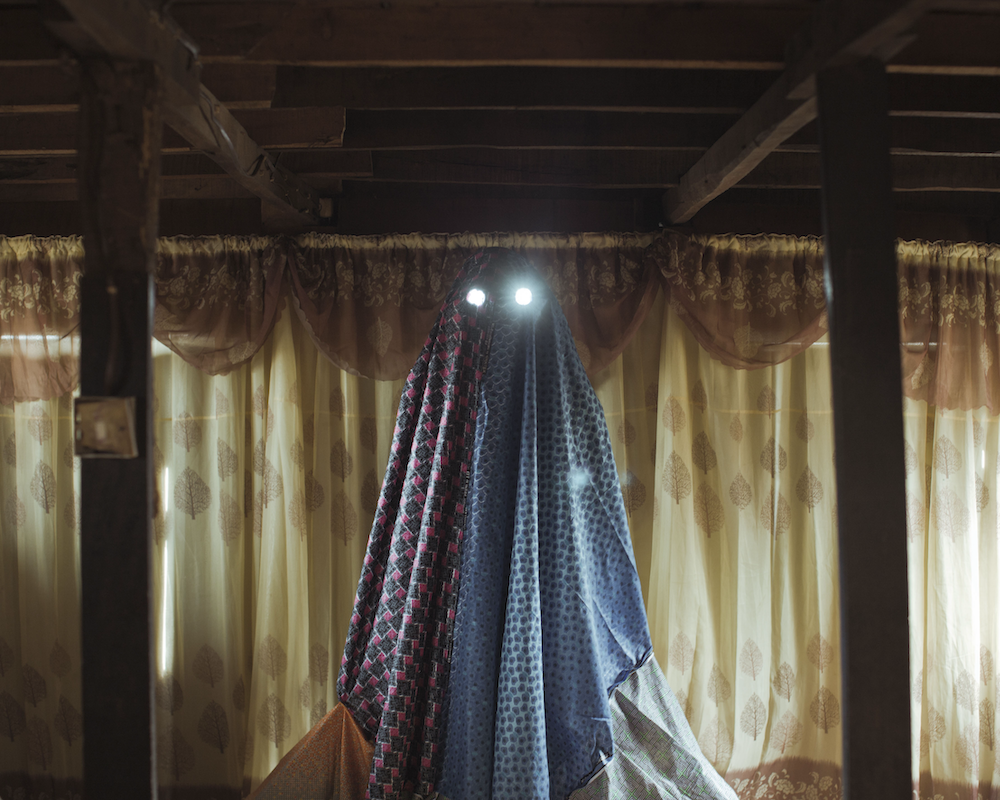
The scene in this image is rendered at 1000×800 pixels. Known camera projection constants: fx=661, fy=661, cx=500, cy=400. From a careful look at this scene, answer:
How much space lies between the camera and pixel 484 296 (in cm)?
215

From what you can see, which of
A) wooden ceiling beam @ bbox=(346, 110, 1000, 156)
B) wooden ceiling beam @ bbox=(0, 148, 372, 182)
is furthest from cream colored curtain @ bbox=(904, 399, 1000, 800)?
wooden ceiling beam @ bbox=(0, 148, 372, 182)

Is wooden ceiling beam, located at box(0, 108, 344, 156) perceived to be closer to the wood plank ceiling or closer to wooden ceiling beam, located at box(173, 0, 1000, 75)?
the wood plank ceiling

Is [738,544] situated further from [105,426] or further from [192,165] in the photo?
[192,165]

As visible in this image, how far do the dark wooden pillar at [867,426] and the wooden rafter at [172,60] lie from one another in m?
1.33

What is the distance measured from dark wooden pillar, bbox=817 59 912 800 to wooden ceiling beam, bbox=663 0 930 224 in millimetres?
44

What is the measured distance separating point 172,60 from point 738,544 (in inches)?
93.0

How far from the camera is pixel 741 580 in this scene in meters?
2.55

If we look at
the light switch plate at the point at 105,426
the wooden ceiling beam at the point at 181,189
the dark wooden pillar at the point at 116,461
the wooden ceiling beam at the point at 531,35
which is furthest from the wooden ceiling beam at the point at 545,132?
the light switch plate at the point at 105,426

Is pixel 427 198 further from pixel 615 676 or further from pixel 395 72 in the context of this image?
pixel 615 676

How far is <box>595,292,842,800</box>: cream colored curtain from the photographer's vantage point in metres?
2.52

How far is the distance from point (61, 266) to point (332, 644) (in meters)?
1.76

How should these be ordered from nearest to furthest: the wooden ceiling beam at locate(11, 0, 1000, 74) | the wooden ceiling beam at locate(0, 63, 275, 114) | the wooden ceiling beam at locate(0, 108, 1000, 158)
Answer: the wooden ceiling beam at locate(11, 0, 1000, 74), the wooden ceiling beam at locate(0, 63, 275, 114), the wooden ceiling beam at locate(0, 108, 1000, 158)

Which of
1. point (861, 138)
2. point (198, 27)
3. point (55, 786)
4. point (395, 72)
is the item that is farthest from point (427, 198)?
point (55, 786)

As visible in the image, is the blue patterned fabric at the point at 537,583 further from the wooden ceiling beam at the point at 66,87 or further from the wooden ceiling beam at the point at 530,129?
the wooden ceiling beam at the point at 66,87
